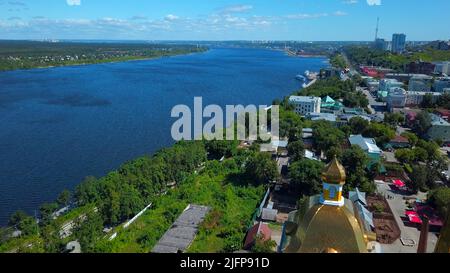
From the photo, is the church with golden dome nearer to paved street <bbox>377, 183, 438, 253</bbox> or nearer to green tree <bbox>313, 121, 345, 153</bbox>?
paved street <bbox>377, 183, 438, 253</bbox>

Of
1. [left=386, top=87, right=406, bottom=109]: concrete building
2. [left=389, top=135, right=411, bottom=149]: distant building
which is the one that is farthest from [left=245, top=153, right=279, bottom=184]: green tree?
[left=386, top=87, right=406, bottom=109]: concrete building

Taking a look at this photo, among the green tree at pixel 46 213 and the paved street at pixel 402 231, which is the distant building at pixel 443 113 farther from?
the green tree at pixel 46 213

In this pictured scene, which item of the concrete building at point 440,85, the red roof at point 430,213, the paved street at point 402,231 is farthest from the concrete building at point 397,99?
the red roof at point 430,213

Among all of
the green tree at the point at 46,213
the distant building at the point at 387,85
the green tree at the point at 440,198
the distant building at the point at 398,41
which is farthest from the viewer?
the distant building at the point at 398,41

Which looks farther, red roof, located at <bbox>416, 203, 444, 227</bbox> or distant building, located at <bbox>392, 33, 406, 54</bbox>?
distant building, located at <bbox>392, 33, 406, 54</bbox>

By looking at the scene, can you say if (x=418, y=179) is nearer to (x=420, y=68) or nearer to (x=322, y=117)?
(x=322, y=117)

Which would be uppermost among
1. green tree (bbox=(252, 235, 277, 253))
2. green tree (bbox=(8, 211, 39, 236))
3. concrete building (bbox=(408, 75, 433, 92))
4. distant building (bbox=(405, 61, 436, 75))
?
distant building (bbox=(405, 61, 436, 75))

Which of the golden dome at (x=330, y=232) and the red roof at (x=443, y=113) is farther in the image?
the red roof at (x=443, y=113)

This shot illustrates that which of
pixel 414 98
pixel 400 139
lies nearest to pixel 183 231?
pixel 400 139
